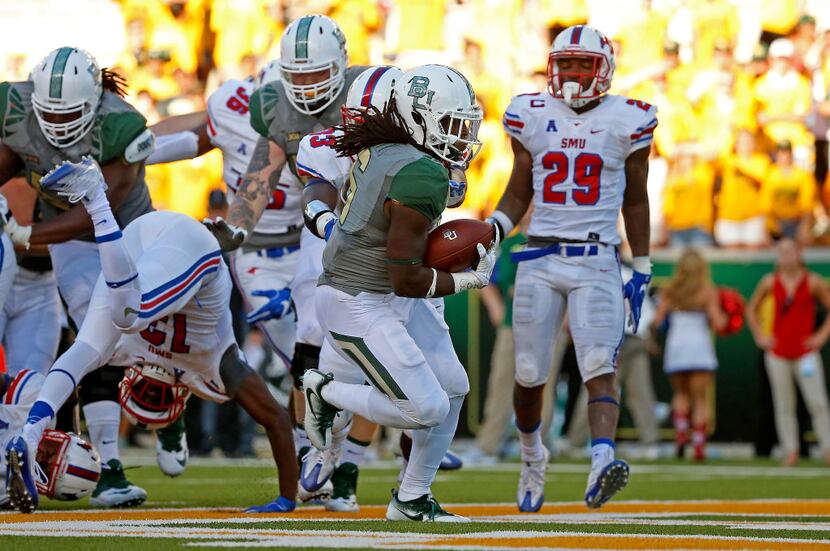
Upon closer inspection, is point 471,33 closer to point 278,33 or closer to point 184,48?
point 278,33

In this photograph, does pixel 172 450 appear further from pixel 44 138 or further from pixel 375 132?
pixel 375 132

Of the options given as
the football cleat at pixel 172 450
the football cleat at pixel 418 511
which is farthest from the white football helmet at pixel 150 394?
the football cleat at pixel 418 511

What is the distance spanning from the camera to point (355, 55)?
17312 mm

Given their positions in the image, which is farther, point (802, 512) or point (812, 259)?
point (812, 259)

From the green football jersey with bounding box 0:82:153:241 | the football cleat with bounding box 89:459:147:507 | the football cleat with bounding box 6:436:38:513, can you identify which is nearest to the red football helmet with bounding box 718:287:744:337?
the football cleat with bounding box 89:459:147:507

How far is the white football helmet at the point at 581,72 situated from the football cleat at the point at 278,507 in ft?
7.50

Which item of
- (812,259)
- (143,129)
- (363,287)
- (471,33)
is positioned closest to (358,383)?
(363,287)

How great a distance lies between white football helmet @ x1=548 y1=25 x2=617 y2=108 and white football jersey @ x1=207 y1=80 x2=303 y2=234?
1.64 meters

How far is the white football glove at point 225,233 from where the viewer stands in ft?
21.0

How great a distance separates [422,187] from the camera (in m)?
5.36

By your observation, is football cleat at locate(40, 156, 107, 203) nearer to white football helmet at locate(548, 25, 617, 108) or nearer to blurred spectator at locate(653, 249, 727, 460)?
white football helmet at locate(548, 25, 617, 108)

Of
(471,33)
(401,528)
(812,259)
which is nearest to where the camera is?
(401,528)

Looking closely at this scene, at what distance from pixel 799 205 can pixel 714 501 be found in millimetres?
6958

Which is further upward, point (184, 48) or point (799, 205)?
point (184, 48)
